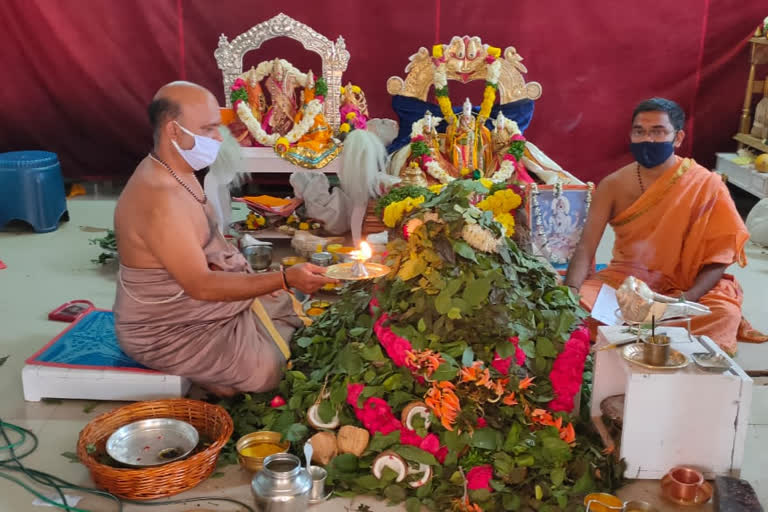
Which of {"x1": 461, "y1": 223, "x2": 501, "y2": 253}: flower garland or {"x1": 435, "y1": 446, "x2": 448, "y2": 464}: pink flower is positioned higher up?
{"x1": 461, "y1": 223, "x2": 501, "y2": 253}: flower garland

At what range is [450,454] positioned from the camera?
326 cm

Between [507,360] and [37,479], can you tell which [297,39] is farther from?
[37,479]

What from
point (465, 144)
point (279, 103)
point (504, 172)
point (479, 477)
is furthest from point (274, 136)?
point (479, 477)

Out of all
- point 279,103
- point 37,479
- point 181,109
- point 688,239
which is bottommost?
point 37,479

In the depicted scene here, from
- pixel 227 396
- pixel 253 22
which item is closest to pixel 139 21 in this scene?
pixel 253 22

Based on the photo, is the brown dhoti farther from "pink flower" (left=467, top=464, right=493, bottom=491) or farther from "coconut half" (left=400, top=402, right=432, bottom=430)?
"pink flower" (left=467, top=464, right=493, bottom=491)

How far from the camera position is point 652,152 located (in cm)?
448

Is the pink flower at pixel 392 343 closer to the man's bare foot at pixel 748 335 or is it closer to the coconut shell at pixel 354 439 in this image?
the coconut shell at pixel 354 439

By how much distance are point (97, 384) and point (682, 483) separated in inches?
106

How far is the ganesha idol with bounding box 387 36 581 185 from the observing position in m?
6.57

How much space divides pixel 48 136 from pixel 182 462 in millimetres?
6246

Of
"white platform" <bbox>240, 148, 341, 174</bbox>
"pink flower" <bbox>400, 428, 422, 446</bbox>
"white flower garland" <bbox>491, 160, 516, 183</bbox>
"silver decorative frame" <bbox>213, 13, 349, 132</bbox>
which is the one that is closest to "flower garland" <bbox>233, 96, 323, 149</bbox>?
"white platform" <bbox>240, 148, 341, 174</bbox>

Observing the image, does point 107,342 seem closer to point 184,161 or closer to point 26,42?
point 184,161

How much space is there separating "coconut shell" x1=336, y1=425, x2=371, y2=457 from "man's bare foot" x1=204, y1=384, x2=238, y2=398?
0.79 meters
